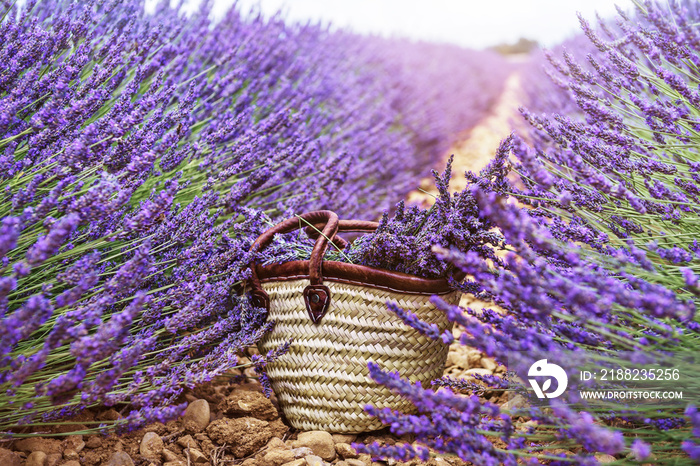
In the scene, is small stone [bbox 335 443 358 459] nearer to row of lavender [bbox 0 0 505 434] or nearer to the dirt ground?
the dirt ground

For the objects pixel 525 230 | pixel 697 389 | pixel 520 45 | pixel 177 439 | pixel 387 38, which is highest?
pixel 520 45

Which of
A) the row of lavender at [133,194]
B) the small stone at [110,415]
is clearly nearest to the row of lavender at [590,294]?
→ the row of lavender at [133,194]

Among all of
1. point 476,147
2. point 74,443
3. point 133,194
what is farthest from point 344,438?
point 476,147

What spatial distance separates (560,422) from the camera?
899 millimetres

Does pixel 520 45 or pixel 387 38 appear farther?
pixel 520 45

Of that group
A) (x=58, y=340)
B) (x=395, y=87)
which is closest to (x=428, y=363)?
(x=58, y=340)

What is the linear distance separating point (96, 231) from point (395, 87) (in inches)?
133

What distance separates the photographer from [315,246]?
54.0 inches

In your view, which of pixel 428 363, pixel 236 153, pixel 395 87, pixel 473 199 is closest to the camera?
pixel 473 199

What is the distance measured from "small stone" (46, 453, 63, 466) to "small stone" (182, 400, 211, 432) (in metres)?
0.30

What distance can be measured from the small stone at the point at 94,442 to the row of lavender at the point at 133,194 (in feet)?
0.14

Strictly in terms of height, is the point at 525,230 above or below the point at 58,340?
above

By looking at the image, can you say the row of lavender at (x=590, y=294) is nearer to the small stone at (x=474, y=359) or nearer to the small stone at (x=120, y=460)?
the small stone at (x=474, y=359)

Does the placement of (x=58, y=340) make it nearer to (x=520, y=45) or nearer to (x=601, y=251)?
(x=601, y=251)
